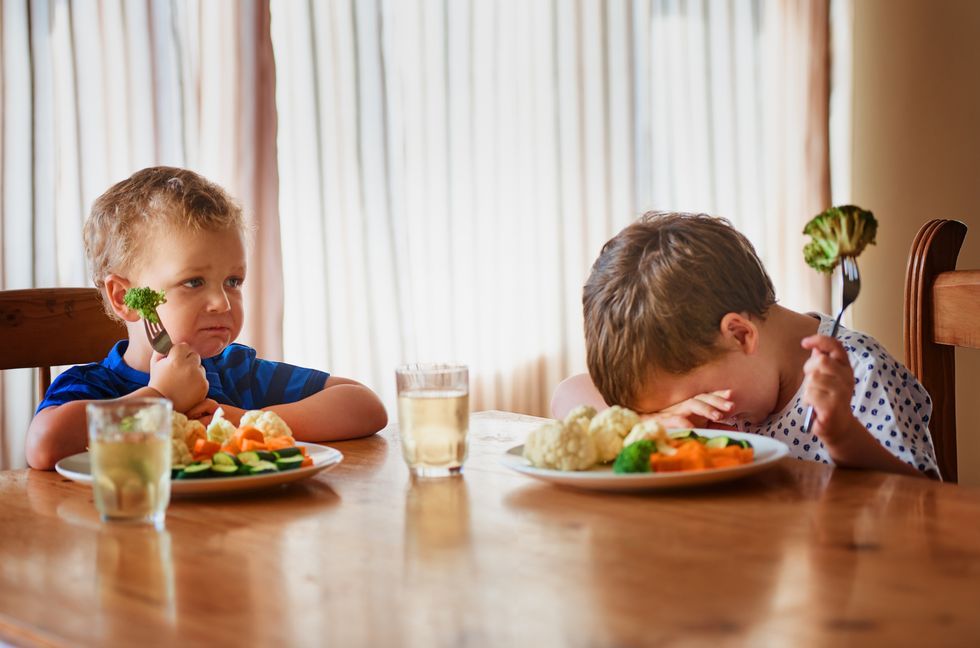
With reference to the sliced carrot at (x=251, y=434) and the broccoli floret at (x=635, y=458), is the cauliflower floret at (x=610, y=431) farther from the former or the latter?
the sliced carrot at (x=251, y=434)

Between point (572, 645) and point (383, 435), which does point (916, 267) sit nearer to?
point (383, 435)

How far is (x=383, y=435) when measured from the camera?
1471 millimetres

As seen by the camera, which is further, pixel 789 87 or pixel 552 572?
pixel 789 87

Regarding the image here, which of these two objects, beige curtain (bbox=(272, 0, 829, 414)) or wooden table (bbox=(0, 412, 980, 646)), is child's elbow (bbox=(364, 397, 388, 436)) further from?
beige curtain (bbox=(272, 0, 829, 414))

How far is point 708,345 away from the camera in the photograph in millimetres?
1413

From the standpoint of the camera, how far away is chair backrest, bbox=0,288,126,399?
164 centimetres

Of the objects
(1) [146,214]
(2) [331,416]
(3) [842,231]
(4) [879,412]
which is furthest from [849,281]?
(1) [146,214]

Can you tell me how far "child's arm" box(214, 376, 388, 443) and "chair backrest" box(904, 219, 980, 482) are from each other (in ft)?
2.51

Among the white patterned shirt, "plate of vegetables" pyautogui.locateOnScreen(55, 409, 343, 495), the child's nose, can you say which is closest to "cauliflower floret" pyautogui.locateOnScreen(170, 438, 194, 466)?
"plate of vegetables" pyautogui.locateOnScreen(55, 409, 343, 495)

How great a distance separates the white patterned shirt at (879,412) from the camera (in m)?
1.32

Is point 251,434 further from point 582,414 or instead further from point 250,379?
point 250,379

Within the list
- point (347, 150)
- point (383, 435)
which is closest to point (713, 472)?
point (383, 435)

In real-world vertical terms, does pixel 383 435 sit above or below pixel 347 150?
below

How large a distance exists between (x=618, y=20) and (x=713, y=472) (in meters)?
3.25
